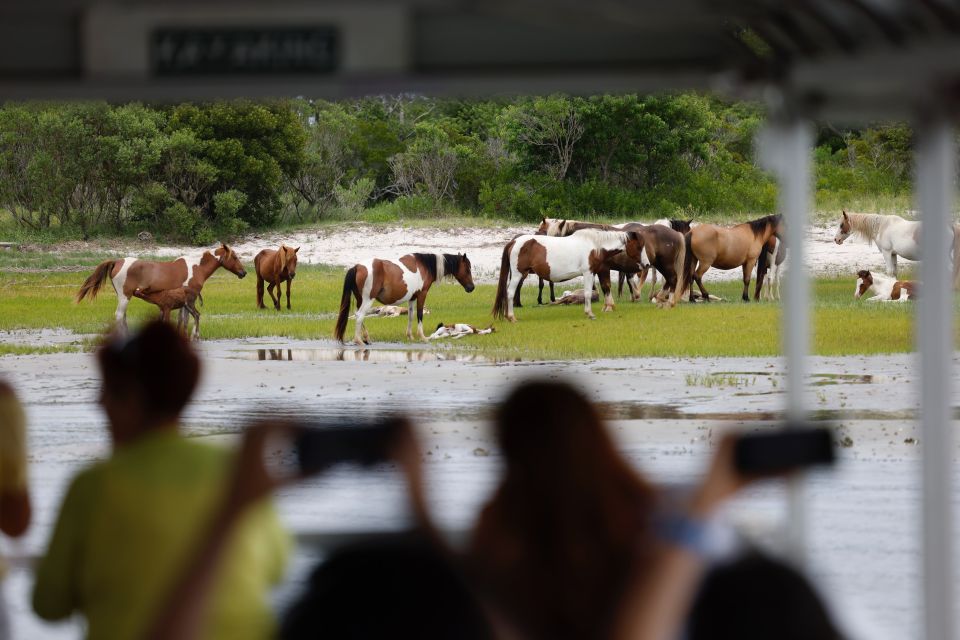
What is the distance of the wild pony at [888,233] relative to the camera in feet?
87.5

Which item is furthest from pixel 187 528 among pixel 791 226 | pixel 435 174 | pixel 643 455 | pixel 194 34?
pixel 435 174

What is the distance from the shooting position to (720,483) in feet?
4.44

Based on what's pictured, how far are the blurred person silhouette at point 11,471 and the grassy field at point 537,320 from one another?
59.8 ft

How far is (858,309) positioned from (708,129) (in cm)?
1522

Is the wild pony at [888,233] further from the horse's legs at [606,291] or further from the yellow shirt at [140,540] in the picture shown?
the yellow shirt at [140,540]

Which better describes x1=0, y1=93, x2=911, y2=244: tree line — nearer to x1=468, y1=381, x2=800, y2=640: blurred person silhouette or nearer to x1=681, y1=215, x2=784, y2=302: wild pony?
x1=681, y1=215, x2=784, y2=302: wild pony

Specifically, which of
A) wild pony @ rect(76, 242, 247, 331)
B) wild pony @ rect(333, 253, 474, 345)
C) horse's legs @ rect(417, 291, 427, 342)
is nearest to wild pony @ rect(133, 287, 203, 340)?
wild pony @ rect(76, 242, 247, 331)

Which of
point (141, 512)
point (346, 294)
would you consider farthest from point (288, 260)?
point (141, 512)

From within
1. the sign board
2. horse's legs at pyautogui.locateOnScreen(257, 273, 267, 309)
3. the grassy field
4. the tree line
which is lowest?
the grassy field

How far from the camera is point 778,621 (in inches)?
54.3

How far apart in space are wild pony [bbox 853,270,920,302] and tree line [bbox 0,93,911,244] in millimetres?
9155

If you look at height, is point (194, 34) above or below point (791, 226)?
above

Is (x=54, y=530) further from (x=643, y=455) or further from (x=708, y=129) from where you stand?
(x=708, y=129)

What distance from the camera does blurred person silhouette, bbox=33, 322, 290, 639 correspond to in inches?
72.3
